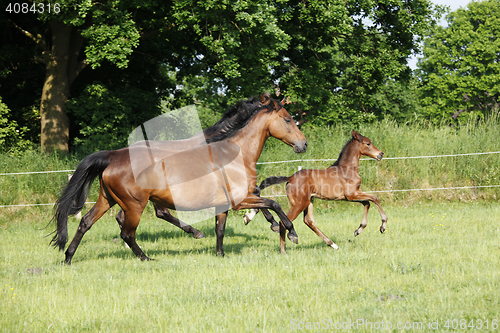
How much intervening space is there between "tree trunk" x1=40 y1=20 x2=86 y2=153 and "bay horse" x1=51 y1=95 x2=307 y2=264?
358 inches

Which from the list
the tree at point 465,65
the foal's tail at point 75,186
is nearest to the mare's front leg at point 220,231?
the foal's tail at point 75,186

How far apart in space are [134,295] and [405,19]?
16251mm

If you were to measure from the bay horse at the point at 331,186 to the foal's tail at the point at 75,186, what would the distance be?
2689 millimetres

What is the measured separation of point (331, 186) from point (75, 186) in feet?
14.3

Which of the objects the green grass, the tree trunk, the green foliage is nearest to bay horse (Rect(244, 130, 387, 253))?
the green grass

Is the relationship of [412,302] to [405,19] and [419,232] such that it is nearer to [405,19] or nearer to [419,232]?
[419,232]

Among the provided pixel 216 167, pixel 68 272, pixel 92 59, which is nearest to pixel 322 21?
pixel 92 59

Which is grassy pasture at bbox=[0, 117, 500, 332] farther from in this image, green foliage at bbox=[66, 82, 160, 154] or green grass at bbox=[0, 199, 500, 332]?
green foliage at bbox=[66, 82, 160, 154]

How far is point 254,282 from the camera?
559 centimetres

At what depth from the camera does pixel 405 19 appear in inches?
693

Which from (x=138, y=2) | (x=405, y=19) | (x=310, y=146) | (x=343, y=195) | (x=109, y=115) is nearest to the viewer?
(x=343, y=195)

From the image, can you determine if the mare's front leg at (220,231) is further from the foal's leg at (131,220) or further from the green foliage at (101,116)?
the green foliage at (101,116)

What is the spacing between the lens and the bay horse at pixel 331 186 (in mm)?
7793

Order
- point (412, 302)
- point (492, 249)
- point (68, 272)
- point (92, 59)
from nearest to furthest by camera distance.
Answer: point (412, 302), point (68, 272), point (492, 249), point (92, 59)
